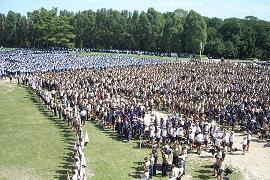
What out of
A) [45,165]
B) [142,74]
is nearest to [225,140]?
[45,165]

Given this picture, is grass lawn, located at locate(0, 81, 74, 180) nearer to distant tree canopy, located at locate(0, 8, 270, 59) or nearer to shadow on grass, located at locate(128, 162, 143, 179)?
shadow on grass, located at locate(128, 162, 143, 179)

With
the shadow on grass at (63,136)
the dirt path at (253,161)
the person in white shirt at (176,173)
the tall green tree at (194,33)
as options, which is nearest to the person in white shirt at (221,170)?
the dirt path at (253,161)

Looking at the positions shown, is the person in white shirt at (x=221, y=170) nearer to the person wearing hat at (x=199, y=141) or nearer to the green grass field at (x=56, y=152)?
the green grass field at (x=56, y=152)

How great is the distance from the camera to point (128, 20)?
111688 mm

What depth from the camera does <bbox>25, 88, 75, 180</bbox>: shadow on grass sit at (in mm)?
21422

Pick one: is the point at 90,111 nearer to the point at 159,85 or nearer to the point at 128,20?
the point at 159,85

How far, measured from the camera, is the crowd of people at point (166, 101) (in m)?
25.7

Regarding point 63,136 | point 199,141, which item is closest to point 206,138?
point 199,141

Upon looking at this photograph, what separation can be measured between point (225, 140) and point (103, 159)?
7149mm

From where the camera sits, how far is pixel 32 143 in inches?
1023

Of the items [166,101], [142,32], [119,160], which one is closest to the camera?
[119,160]

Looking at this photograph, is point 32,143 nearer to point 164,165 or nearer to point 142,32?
point 164,165

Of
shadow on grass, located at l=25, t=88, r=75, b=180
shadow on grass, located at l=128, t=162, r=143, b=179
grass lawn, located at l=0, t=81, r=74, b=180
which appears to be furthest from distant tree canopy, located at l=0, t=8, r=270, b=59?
shadow on grass, located at l=128, t=162, r=143, b=179

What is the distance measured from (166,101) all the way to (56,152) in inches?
607
